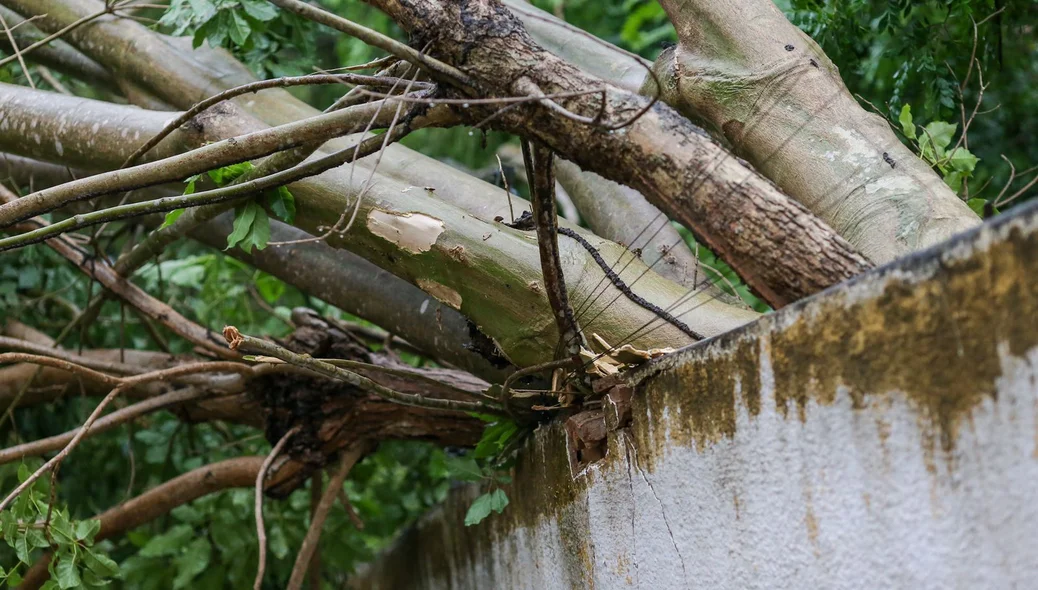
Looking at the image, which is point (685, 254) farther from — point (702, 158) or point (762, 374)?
point (762, 374)

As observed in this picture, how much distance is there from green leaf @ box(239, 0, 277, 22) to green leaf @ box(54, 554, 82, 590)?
165cm

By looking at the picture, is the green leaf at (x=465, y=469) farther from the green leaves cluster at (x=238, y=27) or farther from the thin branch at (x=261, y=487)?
the green leaves cluster at (x=238, y=27)

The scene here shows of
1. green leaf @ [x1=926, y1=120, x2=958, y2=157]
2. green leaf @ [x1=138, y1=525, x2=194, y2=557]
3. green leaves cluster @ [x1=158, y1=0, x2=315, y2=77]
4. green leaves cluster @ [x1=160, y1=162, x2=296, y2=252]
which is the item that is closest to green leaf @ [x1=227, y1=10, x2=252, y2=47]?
green leaves cluster @ [x1=158, y1=0, x2=315, y2=77]

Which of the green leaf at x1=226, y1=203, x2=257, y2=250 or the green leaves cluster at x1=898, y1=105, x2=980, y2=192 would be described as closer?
the green leaf at x1=226, y1=203, x2=257, y2=250

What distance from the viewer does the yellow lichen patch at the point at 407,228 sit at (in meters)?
2.11

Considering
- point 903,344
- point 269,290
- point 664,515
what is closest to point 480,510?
point 664,515

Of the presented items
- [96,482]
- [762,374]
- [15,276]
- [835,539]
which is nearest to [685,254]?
[762,374]

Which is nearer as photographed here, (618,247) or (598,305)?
(598,305)

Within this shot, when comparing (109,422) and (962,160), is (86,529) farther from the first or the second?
(962,160)

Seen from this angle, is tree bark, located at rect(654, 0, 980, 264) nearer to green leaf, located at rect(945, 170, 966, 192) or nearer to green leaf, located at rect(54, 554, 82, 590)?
green leaf, located at rect(945, 170, 966, 192)

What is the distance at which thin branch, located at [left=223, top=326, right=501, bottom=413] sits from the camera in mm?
1828

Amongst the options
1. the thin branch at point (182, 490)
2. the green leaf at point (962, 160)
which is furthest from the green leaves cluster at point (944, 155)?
the thin branch at point (182, 490)

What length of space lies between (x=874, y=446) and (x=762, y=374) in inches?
9.5

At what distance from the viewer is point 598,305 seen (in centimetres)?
199
